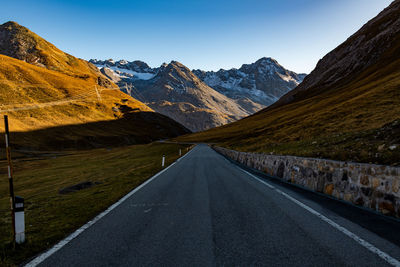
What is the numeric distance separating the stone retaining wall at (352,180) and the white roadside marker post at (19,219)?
8.34m

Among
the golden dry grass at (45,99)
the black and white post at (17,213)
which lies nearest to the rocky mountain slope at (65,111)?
the golden dry grass at (45,99)

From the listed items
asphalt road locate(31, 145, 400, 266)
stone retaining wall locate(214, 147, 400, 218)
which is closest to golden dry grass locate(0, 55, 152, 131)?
asphalt road locate(31, 145, 400, 266)

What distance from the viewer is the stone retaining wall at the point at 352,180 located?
5.97 meters

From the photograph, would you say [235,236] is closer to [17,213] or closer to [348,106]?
[17,213]

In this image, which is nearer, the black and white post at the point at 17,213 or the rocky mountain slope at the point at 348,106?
the black and white post at the point at 17,213

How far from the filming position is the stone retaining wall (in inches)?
235

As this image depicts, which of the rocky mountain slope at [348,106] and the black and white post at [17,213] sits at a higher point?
the rocky mountain slope at [348,106]

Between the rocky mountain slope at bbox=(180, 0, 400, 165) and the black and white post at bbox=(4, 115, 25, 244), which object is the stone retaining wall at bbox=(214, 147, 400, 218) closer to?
the rocky mountain slope at bbox=(180, 0, 400, 165)

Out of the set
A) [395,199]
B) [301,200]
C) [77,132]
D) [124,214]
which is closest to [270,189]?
[301,200]

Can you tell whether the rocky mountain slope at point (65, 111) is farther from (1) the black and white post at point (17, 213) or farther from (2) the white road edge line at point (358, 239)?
(2) the white road edge line at point (358, 239)

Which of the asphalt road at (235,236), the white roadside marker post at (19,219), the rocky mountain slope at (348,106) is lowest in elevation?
the asphalt road at (235,236)

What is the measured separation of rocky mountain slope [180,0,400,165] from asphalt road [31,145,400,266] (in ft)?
15.0

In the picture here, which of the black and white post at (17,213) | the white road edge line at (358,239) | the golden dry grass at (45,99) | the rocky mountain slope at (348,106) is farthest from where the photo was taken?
the golden dry grass at (45,99)

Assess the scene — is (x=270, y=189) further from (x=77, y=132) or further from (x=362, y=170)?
(x=77, y=132)
